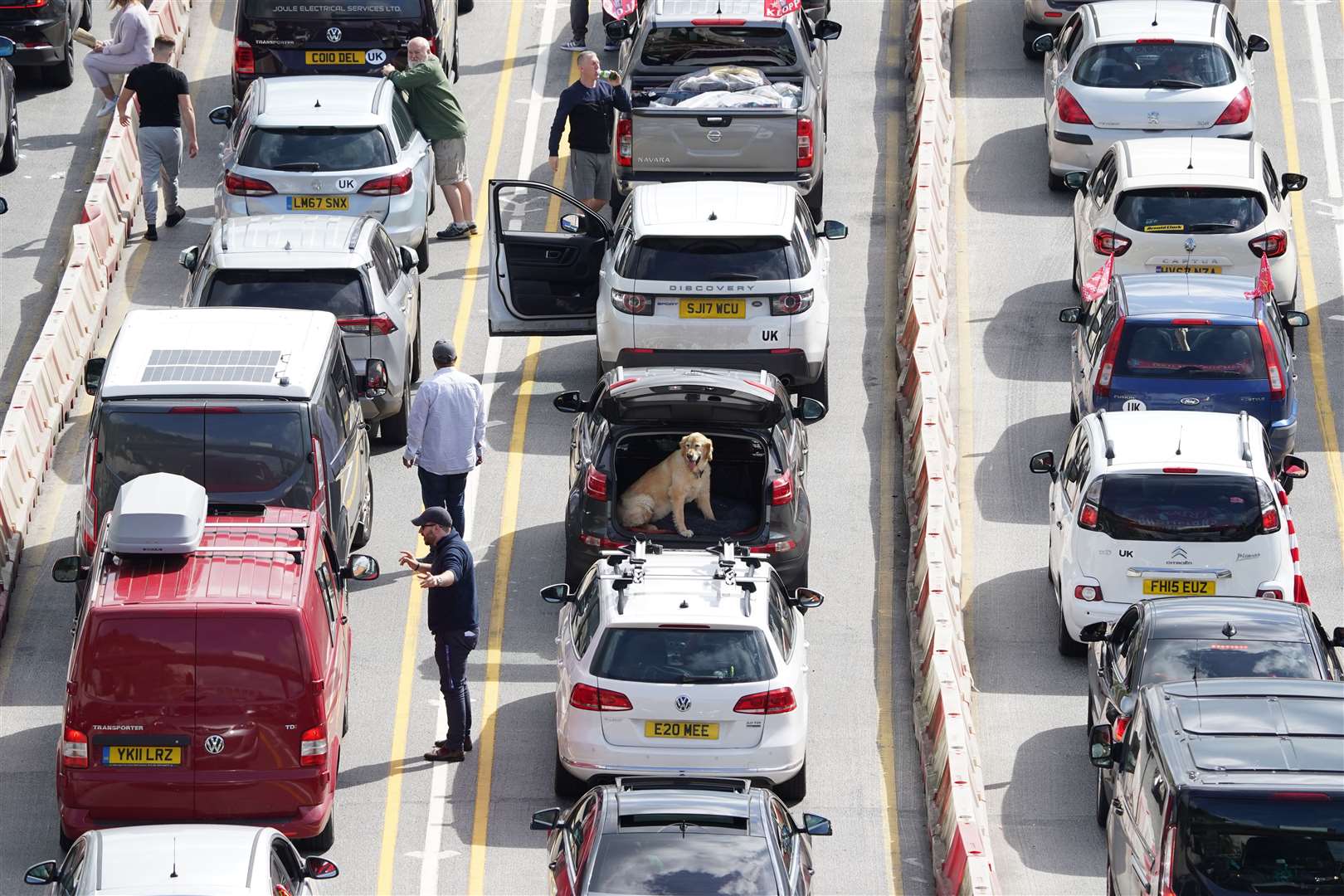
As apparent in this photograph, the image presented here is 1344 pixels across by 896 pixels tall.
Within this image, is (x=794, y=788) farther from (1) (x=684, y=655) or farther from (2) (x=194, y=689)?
(2) (x=194, y=689)

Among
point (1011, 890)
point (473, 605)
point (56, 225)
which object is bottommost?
point (56, 225)

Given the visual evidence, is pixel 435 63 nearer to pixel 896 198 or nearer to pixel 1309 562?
pixel 896 198

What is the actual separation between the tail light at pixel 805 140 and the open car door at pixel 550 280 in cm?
274

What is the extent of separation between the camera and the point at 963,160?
1080 inches

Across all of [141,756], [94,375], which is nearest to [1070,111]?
[94,375]

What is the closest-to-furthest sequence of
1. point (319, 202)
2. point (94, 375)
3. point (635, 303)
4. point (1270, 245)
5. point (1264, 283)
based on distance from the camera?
1. point (94, 375)
2. point (635, 303)
3. point (1264, 283)
4. point (1270, 245)
5. point (319, 202)

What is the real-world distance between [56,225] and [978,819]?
13.7 m

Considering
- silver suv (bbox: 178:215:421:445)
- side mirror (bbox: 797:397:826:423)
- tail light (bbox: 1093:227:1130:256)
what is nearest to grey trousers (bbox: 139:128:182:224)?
silver suv (bbox: 178:215:421:445)

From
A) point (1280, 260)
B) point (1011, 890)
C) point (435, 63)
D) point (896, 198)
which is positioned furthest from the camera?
point (896, 198)

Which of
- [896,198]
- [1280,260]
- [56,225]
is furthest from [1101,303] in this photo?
[56,225]

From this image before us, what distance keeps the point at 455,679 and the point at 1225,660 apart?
186 inches

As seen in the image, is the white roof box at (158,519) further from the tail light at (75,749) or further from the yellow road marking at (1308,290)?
the yellow road marking at (1308,290)

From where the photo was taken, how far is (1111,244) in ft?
74.5

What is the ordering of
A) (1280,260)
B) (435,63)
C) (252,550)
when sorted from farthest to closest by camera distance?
(435,63)
(1280,260)
(252,550)
